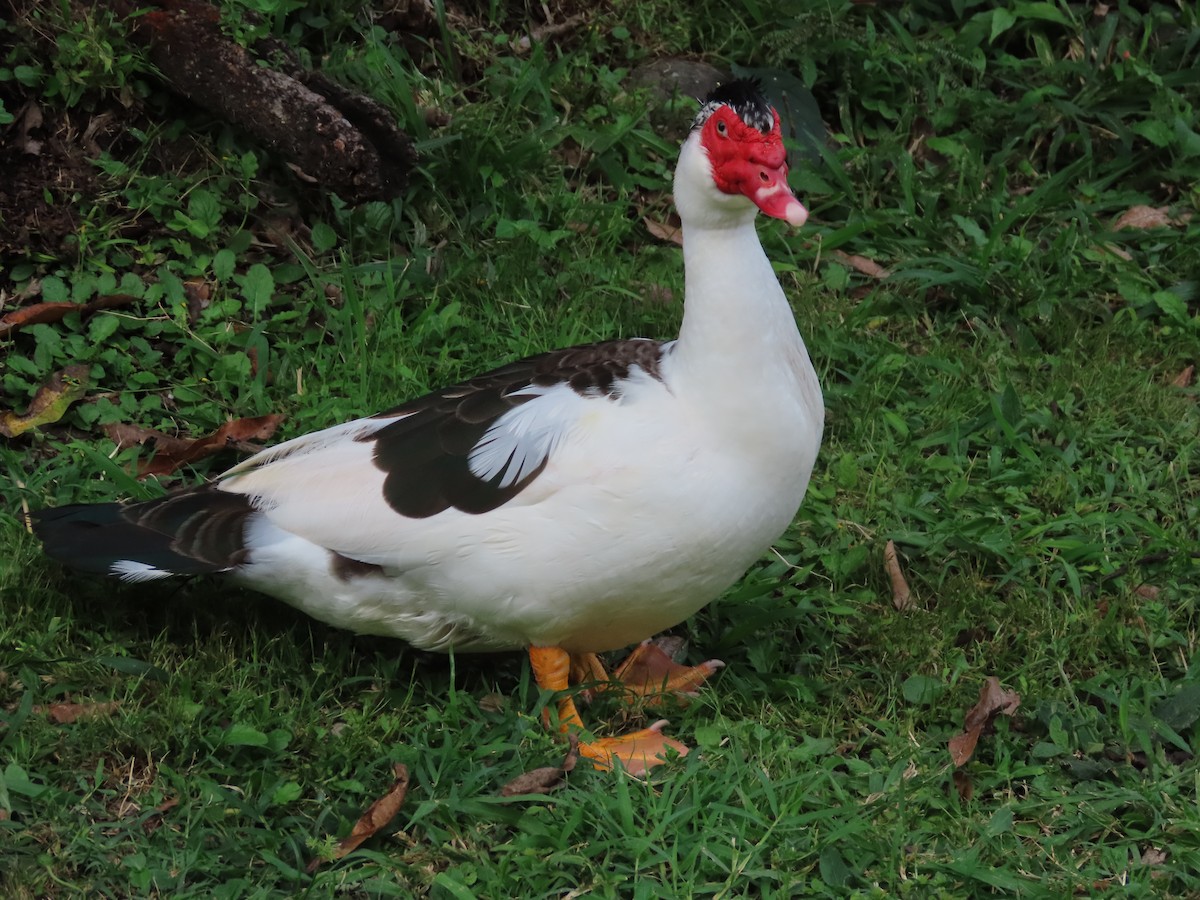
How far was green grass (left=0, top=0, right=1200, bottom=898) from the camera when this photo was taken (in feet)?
9.45

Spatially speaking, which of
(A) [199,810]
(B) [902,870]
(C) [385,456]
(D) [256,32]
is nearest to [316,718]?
(A) [199,810]

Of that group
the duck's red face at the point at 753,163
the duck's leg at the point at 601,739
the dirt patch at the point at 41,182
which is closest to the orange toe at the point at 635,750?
the duck's leg at the point at 601,739

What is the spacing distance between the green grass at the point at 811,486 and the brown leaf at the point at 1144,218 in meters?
0.08

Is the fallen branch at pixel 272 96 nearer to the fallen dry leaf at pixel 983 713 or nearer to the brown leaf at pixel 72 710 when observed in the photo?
the brown leaf at pixel 72 710

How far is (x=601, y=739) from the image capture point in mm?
3211

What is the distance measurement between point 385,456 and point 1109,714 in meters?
1.73

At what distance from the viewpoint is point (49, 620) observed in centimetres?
329

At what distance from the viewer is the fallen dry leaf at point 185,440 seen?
383cm

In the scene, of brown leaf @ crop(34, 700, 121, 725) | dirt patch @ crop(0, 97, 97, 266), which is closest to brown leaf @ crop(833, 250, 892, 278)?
dirt patch @ crop(0, 97, 97, 266)

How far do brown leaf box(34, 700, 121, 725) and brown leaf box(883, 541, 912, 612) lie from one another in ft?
6.13

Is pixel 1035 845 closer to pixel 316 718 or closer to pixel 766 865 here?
pixel 766 865

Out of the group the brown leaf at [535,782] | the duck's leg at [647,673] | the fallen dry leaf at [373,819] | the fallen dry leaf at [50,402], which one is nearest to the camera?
the fallen dry leaf at [373,819]

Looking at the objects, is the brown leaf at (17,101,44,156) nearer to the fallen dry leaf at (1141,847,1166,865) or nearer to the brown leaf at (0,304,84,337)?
the brown leaf at (0,304,84,337)

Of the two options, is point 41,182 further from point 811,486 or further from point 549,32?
point 811,486
